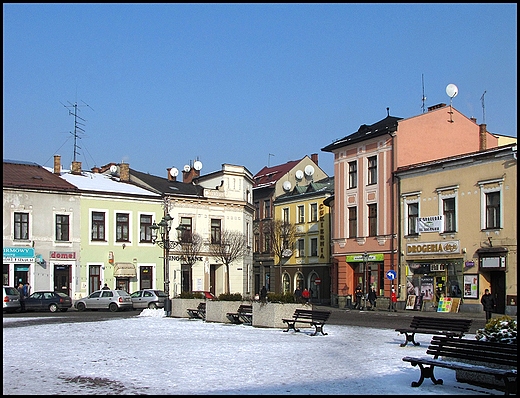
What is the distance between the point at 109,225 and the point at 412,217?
20.3 m

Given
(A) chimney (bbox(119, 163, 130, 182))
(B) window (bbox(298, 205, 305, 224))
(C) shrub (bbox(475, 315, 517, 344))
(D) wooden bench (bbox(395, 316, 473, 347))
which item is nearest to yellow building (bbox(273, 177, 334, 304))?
(B) window (bbox(298, 205, 305, 224))

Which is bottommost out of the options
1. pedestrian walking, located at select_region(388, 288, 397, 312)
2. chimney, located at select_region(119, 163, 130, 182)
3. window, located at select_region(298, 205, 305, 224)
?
pedestrian walking, located at select_region(388, 288, 397, 312)

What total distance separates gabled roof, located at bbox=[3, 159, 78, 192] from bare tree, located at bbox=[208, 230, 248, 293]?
1141cm

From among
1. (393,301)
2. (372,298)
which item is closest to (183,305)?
(372,298)

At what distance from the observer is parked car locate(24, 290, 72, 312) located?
38.2 metres

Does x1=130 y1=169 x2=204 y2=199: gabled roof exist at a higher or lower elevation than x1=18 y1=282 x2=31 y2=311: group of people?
higher

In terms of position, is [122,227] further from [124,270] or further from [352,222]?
[352,222]

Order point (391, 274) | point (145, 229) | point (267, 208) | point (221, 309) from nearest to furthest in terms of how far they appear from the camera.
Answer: point (221, 309) → point (391, 274) → point (145, 229) → point (267, 208)

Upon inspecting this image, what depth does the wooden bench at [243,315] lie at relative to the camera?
2480 cm

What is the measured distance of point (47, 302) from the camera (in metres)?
38.5

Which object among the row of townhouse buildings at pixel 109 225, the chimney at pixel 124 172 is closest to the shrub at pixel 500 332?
the row of townhouse buildings at pixel 109 225

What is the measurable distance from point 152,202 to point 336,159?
13.4 meters

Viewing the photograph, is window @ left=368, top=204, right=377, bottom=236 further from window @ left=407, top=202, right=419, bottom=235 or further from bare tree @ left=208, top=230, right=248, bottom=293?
bare tree @ left=208, top=230, right=248, bottom=293

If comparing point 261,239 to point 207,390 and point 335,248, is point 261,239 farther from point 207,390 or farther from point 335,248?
point 207,390
